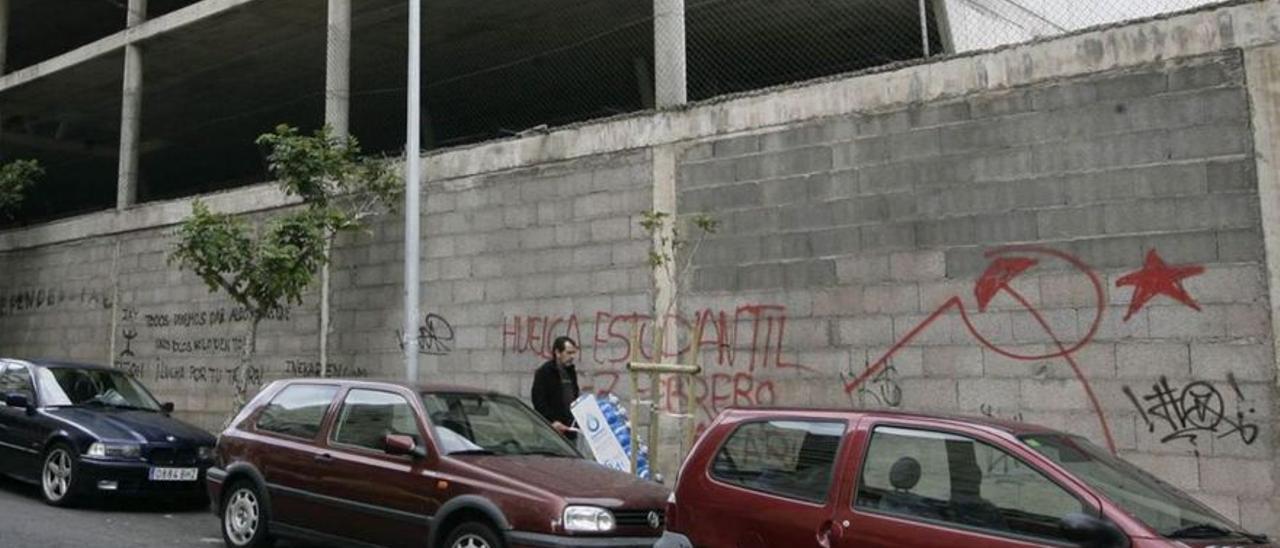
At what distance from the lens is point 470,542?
592 centimetres

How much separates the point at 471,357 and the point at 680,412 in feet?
8.88

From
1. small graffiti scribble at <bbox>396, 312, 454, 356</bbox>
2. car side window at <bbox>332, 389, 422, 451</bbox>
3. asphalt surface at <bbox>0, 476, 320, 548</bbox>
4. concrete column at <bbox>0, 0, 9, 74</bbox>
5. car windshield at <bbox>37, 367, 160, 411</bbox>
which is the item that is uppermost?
concrete column at <bbox>0, 0, 9, 74</bbox>

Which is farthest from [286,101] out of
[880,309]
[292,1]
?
[880,309]

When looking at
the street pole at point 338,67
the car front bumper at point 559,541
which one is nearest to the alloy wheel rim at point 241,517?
the car front bumper at point 559,541

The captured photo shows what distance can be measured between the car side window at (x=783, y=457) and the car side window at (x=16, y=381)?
25.7ft

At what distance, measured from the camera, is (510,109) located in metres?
17.3

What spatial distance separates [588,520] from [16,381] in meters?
7.32

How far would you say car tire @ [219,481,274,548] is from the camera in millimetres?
7102

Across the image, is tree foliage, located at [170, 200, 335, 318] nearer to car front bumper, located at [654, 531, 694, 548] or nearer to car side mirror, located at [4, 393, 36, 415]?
car side mirror, located at [4, 393, 36, 415]

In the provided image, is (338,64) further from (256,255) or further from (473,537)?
(473,537)

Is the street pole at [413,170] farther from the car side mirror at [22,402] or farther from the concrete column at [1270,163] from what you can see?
the concrete column at [1270,163]

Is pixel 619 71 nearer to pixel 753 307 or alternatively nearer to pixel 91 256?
pixel 753 307

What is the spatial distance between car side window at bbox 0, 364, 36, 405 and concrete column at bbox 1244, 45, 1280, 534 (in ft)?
34.1

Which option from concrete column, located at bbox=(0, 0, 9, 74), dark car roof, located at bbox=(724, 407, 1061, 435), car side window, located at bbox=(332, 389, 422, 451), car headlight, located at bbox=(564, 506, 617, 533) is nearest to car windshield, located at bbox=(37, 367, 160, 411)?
car side window, located at bbox=(332, 389, 422, 451)
